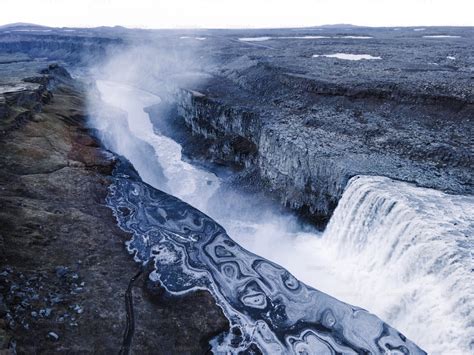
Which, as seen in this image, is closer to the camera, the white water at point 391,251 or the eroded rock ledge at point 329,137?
the white water at point 391,251

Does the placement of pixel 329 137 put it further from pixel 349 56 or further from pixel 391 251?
pixel 349 56

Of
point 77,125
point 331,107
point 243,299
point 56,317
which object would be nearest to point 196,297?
point 243,299

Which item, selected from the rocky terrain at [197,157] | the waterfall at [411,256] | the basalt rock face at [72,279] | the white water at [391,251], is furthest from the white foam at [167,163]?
the waterfall at [411,256]

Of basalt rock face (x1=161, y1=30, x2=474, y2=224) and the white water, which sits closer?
the white water

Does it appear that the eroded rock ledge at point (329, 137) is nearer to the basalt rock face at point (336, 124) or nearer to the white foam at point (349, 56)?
the basalt rock face at point (336, 124)

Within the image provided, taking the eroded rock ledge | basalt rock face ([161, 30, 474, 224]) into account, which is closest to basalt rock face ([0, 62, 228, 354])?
the eroded rock ledge

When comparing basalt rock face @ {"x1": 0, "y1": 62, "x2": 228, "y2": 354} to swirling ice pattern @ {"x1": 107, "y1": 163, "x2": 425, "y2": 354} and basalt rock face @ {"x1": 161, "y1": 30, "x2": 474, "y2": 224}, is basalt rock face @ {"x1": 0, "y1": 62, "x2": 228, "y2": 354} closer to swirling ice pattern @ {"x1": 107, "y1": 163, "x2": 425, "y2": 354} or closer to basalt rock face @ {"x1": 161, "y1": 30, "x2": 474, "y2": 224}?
swirling ice pattern @ {"x1": 107, "y1": 163, "x2": 425, "y2": 354}
